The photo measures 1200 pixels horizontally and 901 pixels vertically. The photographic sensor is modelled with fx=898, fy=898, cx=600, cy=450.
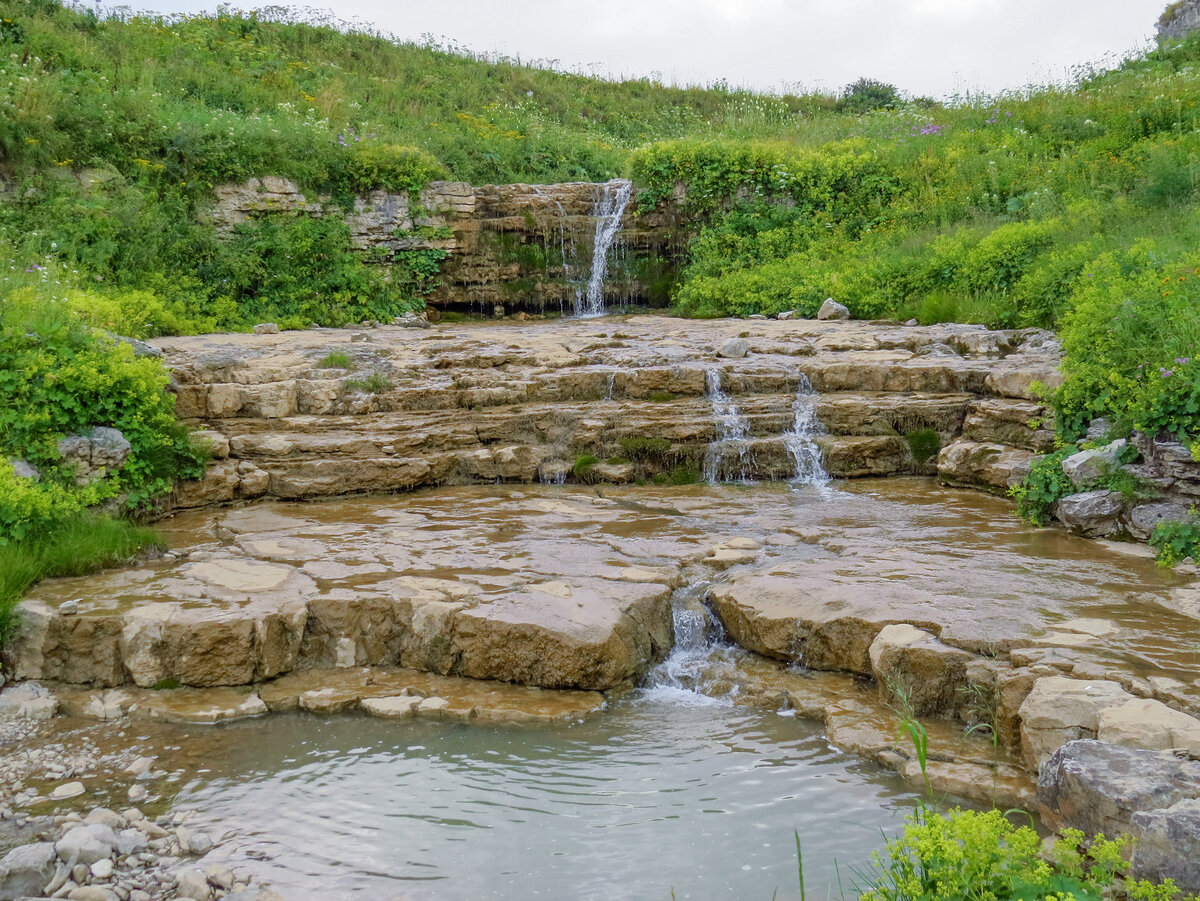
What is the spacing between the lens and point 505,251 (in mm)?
14461

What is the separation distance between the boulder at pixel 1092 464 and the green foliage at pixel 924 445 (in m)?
1.65

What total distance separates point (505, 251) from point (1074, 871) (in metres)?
13.0

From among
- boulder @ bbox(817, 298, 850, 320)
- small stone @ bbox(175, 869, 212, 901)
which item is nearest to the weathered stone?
small stone @ bbox(175, 869, 212, 901)

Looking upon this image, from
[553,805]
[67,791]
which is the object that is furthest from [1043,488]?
[67,791]

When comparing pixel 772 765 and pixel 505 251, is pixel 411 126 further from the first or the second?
pixel 772 765

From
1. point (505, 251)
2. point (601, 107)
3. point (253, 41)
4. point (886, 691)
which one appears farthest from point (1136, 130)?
point (253, 41)

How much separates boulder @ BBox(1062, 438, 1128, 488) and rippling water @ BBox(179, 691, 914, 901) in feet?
11.0

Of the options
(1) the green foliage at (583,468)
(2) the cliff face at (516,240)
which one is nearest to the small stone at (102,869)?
(1) the green foliage at (583,468)

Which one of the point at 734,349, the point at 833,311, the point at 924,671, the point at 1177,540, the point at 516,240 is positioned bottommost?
the point at 924,671

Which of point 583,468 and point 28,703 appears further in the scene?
point 583,468

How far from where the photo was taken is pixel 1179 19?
21469mm

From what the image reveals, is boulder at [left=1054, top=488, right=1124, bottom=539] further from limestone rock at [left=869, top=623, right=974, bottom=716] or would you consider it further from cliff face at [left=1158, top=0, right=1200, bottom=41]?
cliff face at [left=1158, top=0, right=1200, bottom=41]

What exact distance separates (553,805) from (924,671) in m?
1.91

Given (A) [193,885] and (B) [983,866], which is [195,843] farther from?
(B) [983,866]
